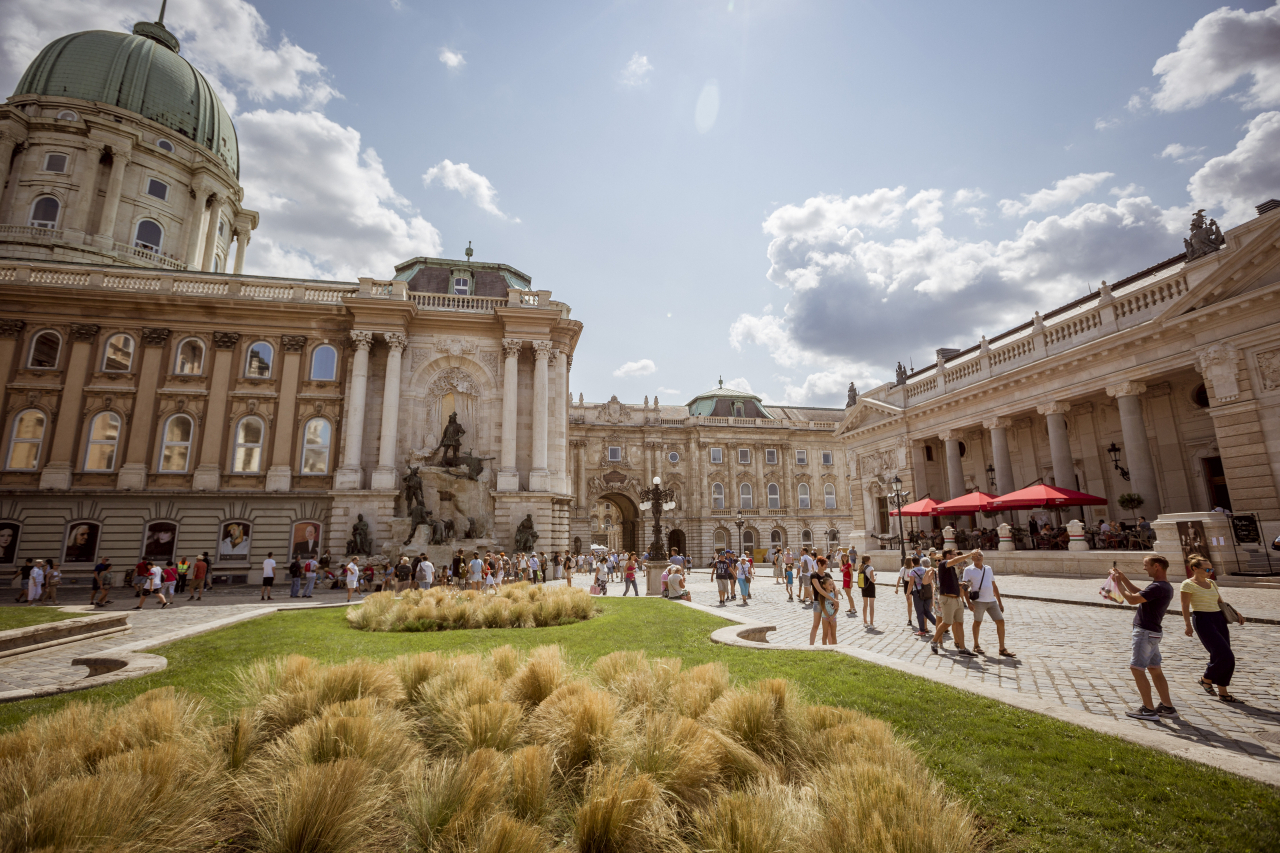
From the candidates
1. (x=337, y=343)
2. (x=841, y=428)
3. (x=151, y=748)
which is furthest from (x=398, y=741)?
(x=841, y=428)

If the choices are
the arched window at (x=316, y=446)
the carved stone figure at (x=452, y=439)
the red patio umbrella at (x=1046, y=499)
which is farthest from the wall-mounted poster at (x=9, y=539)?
the red patio umbrella at (x=1046, y=499)

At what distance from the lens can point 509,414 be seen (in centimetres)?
3127

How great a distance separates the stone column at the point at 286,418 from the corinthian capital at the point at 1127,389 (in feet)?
119

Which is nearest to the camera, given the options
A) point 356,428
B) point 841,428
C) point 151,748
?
point 151,748

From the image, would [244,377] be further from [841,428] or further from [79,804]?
[841,428]

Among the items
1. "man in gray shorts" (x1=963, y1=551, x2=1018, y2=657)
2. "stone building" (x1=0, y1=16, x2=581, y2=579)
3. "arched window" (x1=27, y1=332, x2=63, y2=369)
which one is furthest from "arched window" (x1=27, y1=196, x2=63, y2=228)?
"man in gray shorts" (x1=963, y1=551, x2=1018, y2=657)

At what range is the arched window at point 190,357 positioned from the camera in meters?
29.9

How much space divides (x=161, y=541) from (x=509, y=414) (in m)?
17.3

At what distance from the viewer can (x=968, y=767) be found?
4.50m

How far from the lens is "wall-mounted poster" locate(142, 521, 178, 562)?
27.2 m

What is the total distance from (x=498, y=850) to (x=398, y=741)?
189cm

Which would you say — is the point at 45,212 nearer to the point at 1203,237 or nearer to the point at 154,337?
the point at 154,337

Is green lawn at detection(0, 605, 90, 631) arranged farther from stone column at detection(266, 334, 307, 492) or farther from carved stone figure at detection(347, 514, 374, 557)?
stone column at detection(266, 334, 307, 492)

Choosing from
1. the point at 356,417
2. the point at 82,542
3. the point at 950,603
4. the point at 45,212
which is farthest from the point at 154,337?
the point at 950,603
